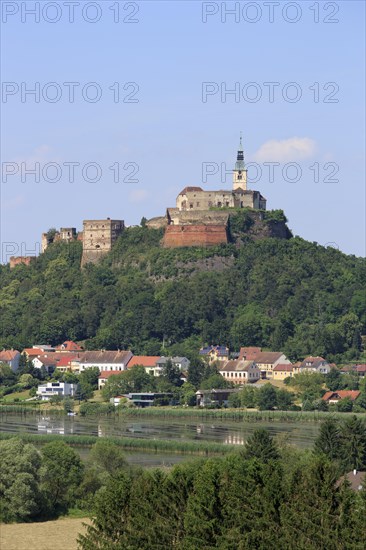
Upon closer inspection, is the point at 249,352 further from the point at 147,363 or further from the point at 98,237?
the point at 98,237

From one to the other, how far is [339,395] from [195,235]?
2981 cm

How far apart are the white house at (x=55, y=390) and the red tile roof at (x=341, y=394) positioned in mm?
17788

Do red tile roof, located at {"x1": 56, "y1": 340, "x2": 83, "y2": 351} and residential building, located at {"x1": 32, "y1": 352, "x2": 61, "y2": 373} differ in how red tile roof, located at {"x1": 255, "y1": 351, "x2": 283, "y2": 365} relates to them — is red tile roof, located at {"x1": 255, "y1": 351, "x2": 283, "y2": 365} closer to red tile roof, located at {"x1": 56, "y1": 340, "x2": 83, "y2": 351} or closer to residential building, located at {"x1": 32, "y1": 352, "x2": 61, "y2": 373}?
residential building, located at {"x1": 32, "y1": 352, "x2": 61, "y2": 373}

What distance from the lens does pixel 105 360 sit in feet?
381

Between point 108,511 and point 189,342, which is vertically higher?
point 189,342

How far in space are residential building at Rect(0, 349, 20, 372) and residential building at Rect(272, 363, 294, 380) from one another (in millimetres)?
19185

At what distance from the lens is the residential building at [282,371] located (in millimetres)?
111312

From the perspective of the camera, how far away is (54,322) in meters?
125

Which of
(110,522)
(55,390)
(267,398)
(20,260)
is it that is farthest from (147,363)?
(110,522)

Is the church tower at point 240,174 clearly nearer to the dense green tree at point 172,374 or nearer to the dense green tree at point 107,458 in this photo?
the dense green tree at point 172,374

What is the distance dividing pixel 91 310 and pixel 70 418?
2917 centimetres

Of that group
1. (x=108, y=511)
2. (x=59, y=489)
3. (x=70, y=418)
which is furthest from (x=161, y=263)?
(x=108, y=511)

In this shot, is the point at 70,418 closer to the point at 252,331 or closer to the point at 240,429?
the point at 240,429

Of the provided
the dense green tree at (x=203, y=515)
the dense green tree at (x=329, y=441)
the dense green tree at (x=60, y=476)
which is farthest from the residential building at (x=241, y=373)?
the dense green tree at (x=203, y=515)
